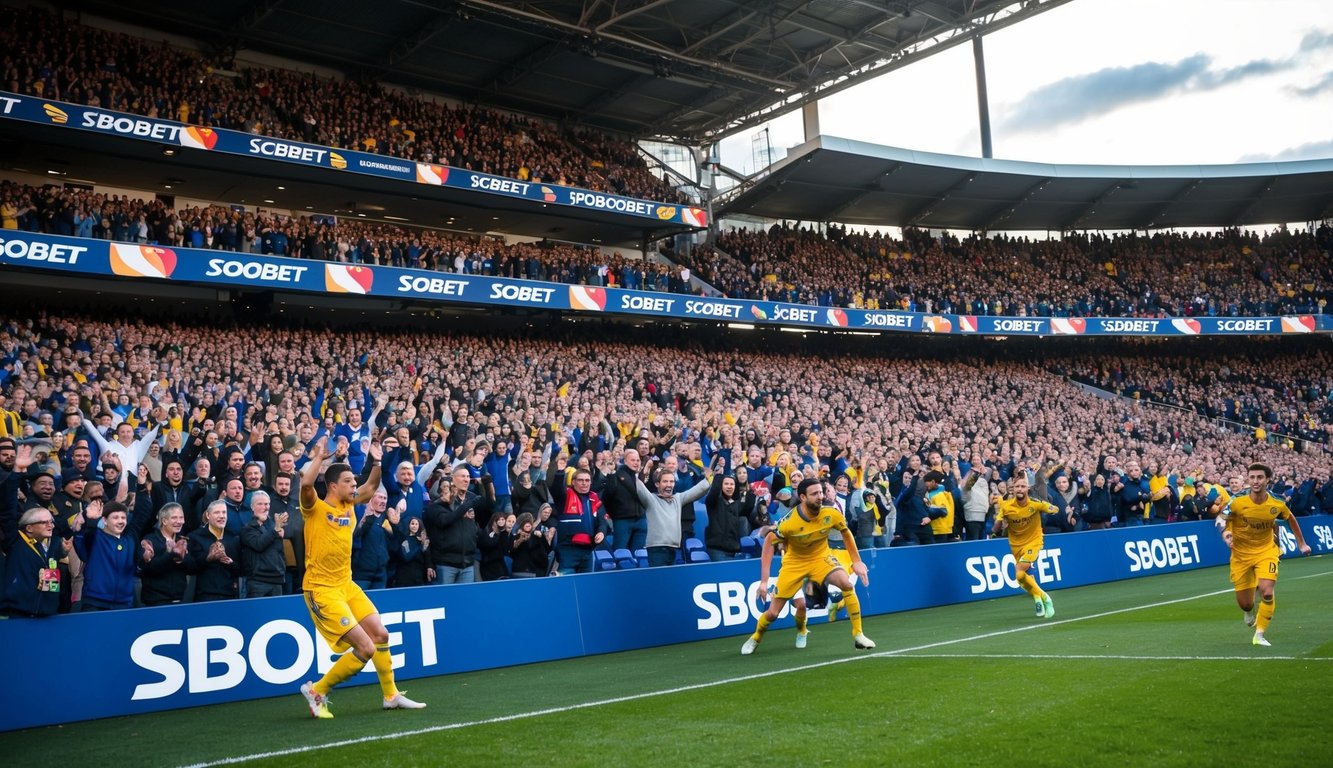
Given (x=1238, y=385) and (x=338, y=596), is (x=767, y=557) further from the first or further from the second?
(x=1238, y=385)

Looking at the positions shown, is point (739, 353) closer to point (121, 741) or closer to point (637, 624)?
point (637, 624)

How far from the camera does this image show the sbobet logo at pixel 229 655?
9.76 meters

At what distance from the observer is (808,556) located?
490 inches

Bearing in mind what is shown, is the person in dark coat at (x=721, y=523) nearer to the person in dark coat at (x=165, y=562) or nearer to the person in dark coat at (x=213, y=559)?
the person in dark coat at (x=213, y=559)

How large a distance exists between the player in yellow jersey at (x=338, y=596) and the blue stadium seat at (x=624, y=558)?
6251mm

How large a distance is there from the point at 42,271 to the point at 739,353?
22295 millimetres

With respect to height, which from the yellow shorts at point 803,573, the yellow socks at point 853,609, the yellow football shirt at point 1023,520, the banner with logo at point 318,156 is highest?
the banner with logo at point 318,156

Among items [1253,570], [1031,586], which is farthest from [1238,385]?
[1253,570]

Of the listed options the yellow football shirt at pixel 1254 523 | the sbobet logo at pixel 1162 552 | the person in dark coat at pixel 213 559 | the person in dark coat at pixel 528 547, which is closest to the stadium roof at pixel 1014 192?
the sbobet logo at pixel 1162 552

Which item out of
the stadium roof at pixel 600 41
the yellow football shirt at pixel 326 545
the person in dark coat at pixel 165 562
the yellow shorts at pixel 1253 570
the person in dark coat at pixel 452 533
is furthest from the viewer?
the stadium roof at pixel 600 41

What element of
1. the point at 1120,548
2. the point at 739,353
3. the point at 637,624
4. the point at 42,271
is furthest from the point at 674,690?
the point at 739,353

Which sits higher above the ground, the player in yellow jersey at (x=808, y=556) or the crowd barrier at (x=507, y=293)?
the crowd barrier at (x=507, y=293)

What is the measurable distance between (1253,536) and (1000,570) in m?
7.59

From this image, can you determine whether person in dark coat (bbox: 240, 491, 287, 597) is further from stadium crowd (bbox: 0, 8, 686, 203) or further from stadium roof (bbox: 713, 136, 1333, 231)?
stadium roof (bbox: 713, 136, 1333, 231)
